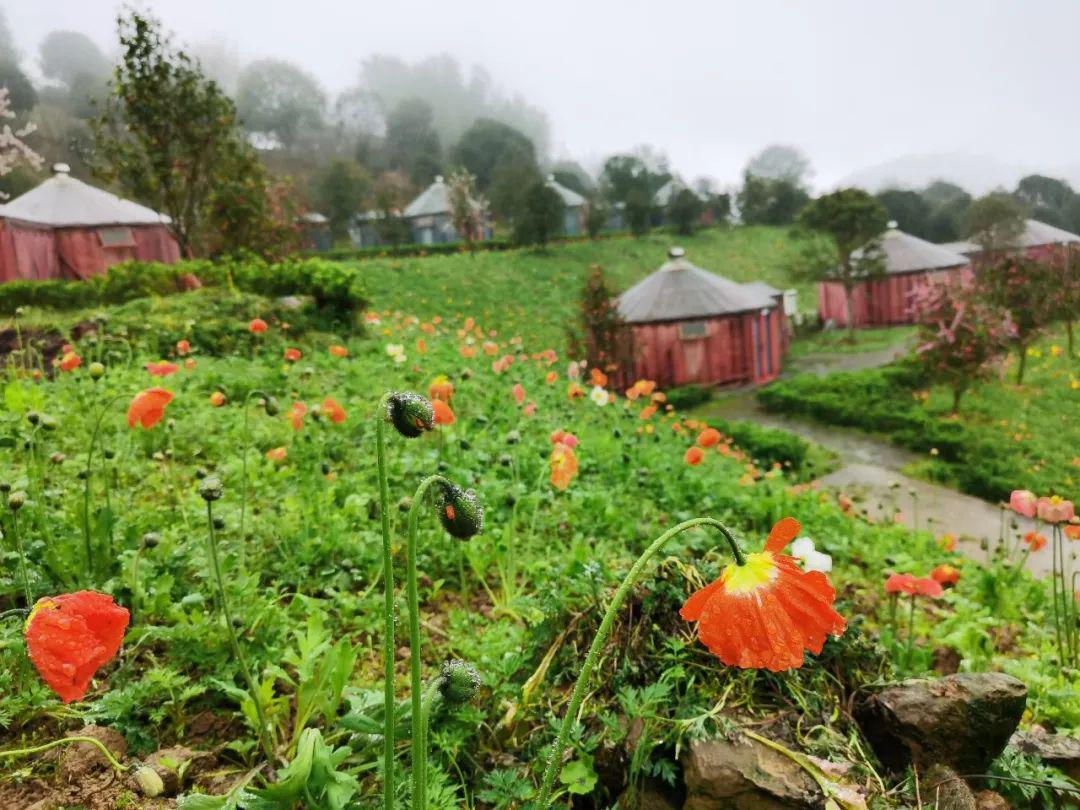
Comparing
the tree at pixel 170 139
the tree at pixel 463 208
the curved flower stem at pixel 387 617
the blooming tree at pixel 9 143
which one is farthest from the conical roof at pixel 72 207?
the tree at pixel 463 208

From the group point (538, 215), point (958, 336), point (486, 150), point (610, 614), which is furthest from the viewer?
point (486, 150)

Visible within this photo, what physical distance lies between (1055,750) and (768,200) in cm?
2137

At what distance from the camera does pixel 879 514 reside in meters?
5.03

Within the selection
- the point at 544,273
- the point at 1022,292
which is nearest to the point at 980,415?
the point at 1022,292

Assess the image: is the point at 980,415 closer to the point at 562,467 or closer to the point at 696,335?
the point at 696,335

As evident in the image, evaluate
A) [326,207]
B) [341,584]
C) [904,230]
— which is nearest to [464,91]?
[326,207]

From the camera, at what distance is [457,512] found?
78cm

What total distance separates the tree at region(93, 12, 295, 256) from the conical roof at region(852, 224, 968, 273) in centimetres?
1103

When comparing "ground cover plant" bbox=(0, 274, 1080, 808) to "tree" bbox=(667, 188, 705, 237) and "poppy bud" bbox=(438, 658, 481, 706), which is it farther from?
"tree" bbox=(667, 188, 705, 237)

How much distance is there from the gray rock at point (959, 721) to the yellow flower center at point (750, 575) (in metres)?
0.84

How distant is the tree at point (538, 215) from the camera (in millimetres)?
18344

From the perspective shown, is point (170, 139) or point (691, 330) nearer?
point (170, 139)

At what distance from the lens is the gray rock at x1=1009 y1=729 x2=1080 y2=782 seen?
1.30 meters

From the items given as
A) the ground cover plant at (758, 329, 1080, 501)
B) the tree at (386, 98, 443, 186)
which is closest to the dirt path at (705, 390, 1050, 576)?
the ground cover plant at (758, 329, 1080, 501)
